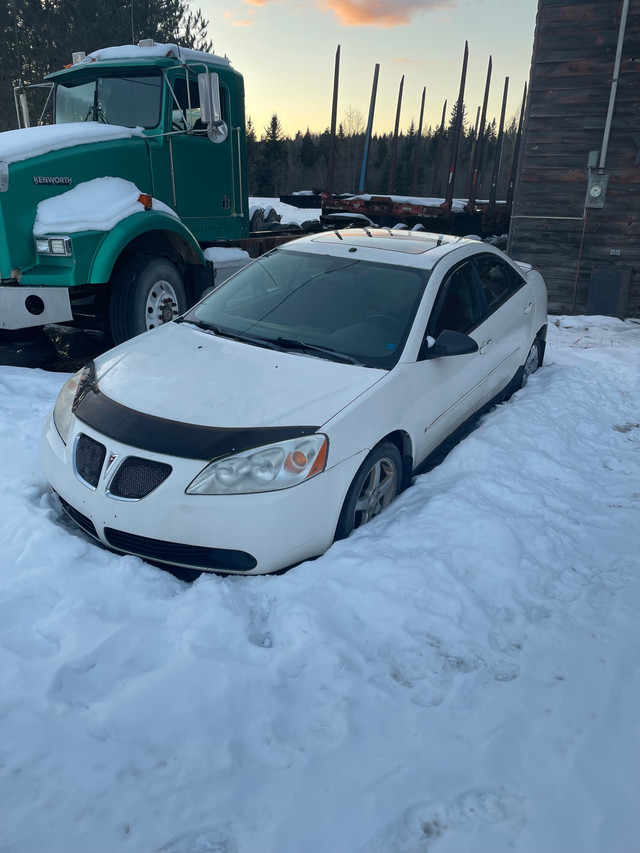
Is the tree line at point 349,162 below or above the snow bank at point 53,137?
above

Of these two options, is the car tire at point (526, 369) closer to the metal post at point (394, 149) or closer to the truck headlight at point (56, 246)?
the truck headlight at point (56, 246)

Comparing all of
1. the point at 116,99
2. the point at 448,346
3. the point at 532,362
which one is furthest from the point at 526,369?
the point at 116,99

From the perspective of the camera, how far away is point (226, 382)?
3330 mm

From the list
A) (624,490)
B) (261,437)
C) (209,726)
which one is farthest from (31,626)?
(624,490)

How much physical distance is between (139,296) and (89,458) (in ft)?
11.8

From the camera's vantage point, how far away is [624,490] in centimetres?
412

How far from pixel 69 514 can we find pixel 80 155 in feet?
13.5

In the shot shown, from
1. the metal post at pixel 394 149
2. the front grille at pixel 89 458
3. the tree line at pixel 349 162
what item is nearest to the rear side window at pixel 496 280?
the front grille at pixel 89 458

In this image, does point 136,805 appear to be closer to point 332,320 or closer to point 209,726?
point 209,726

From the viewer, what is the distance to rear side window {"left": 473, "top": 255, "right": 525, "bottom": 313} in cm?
479

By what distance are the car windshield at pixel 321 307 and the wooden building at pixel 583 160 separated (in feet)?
27.1

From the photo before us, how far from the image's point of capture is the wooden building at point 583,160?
1018 centimetres

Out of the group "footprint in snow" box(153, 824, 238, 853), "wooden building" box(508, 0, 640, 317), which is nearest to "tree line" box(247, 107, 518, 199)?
"wooden building" box(508, 0, 640, 317)

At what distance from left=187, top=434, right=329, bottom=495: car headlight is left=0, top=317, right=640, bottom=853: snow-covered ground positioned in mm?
426
